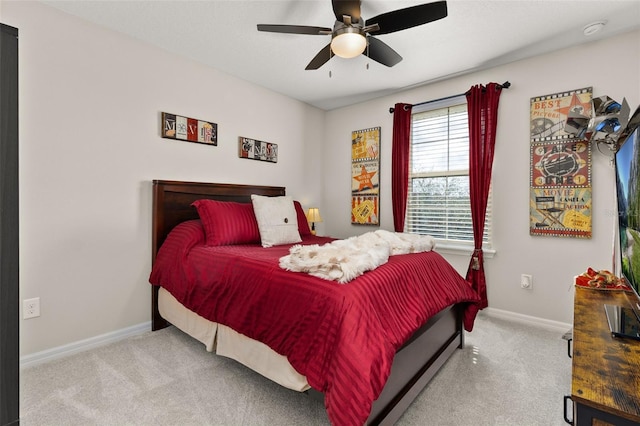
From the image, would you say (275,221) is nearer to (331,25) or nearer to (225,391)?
(225,391)

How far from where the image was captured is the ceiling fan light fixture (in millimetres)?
1871

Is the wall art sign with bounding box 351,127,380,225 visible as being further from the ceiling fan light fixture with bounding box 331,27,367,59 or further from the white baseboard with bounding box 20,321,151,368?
the white baseboard with bounding box 20,321,151,368

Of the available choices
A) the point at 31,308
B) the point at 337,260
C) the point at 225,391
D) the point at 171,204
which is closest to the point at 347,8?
the point at 337,260

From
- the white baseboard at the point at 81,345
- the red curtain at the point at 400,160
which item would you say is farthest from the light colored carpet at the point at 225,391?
the red curtain at the point at 400,160

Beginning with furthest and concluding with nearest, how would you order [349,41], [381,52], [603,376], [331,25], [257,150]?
[257,150] → [331,25] → [381,52] → [349,41] → [603,376]

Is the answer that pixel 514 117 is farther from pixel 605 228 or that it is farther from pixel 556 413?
pixel 556 413

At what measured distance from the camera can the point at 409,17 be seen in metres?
1.82

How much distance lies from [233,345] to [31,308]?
1.46 metres

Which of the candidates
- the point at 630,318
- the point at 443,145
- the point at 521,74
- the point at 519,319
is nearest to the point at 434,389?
the point at 630,318

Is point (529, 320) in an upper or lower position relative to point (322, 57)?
lower

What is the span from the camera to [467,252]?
3205 millimetres

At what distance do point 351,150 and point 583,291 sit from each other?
3.01 m

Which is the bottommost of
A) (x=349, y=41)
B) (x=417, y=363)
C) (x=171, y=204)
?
(x=417, y=363)

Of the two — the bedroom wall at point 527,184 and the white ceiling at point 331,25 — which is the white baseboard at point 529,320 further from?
the white ceiling at point 331,25
